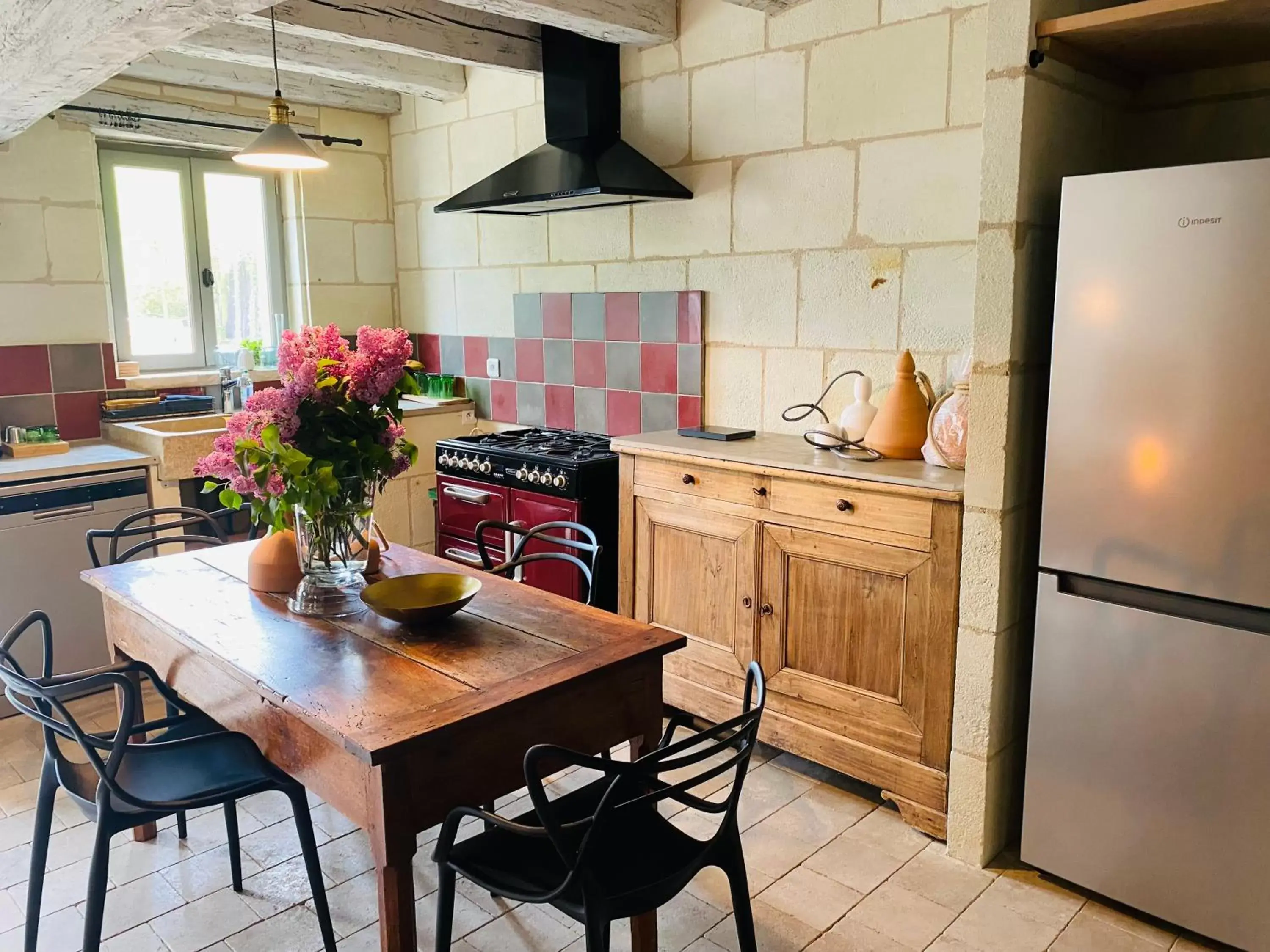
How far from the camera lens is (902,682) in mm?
2635

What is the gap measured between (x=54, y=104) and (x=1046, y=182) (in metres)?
2.91

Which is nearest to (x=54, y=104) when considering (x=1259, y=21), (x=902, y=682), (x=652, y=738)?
(x=652, y=738)

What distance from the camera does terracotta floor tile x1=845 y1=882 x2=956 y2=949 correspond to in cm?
223

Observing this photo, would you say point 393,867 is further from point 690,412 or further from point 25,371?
point 25,371

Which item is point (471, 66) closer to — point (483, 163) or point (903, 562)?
point (483, 163)

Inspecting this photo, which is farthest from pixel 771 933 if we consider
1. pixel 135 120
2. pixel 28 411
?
pixel 135 120

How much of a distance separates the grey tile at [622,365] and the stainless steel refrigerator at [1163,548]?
1.99 meters

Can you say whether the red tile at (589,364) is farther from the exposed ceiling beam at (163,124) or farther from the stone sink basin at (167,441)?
the exposed ceiling beam at (163,124)

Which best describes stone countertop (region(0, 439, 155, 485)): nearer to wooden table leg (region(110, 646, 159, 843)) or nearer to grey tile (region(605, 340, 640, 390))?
wooden table leg (region(110, 646, 159, 843))

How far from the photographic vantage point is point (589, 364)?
163 inches

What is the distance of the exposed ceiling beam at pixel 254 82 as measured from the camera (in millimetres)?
4004

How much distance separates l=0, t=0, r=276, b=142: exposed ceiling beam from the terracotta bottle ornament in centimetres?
198

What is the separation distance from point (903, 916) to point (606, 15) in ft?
9.70

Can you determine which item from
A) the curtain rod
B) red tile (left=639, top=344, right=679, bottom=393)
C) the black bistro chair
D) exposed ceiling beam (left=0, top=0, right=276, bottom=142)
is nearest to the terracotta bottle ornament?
red tile (left=639, top=344, right=679, bottom=393)
